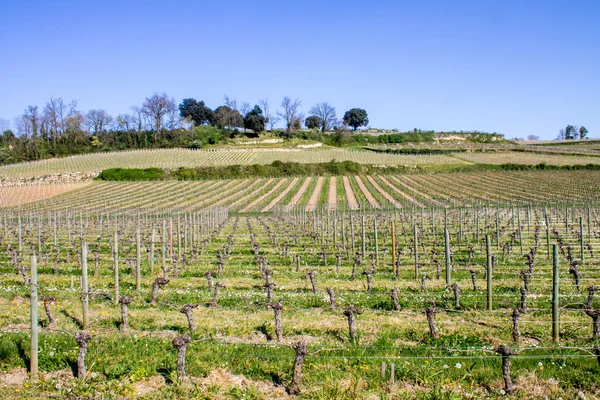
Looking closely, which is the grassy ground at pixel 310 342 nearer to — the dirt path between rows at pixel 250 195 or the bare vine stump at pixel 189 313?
the bare vine stump at pixel 189 313

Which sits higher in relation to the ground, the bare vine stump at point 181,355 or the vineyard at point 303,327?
the bare vine stump at point 181,355

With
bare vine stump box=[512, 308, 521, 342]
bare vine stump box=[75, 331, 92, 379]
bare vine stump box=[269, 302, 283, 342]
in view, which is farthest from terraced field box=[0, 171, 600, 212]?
bare vine stump box=[75, 331, 92, 379]

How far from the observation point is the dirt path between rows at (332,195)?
143ft

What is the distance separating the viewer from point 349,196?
48312 millimetres

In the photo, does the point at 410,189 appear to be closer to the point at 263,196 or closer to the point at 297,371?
the point at 263,196

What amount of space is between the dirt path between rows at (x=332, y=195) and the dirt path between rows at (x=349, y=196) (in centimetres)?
106

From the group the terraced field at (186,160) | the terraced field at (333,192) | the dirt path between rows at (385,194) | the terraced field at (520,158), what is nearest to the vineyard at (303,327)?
the dirt path between rows at (385,194)

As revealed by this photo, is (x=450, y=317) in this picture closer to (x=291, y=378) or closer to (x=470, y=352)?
(x=470, y=352)

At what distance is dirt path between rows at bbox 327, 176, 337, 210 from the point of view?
43.6m

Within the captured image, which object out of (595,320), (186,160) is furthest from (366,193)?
(595,320)

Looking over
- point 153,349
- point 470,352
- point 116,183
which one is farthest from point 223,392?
point 116,183

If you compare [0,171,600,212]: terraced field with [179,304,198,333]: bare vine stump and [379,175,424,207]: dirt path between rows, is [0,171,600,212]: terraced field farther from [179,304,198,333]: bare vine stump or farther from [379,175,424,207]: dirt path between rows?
[179,304,198,333]: bare vine stump

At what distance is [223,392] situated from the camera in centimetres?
645

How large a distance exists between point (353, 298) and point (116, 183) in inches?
2119
